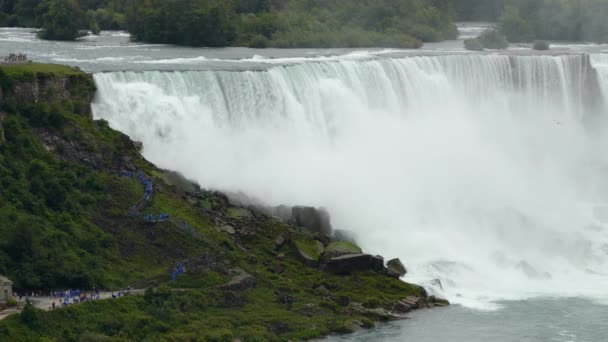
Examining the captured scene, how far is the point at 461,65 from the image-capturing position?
68.3m

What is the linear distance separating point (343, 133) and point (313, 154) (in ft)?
9.04

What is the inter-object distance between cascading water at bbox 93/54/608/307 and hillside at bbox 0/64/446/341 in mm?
2868

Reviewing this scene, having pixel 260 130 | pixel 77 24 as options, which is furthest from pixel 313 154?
pixel 77 24

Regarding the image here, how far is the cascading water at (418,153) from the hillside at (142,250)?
2.87 metres

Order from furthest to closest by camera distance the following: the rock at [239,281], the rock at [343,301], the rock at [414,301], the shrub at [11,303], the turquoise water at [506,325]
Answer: the rock at [414,301]
the rock at [343,301]
the rock at [239,281]
the turquoise water at [506,325]
the shrub at [11,303]

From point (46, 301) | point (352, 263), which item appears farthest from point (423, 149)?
point (46, 301)

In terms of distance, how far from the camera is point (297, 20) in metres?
83.7

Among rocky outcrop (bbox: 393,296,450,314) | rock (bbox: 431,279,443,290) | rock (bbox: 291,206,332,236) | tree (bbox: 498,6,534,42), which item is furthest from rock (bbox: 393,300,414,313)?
tree (bbox: 498,6,534,42)

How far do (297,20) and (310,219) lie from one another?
1351 inches

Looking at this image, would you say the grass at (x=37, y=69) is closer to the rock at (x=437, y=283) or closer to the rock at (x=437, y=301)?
the rock at (x=437, y=283)

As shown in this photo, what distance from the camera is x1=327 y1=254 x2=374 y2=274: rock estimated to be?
4756 centimetres

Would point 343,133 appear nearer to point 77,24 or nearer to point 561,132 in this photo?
point 561,132

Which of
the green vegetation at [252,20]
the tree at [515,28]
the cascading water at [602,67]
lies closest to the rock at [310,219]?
the cascading water at [602,67]

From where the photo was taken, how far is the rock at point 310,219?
50844 mm
